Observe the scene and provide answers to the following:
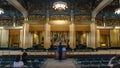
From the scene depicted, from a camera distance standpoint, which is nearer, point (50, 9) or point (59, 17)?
point (59, 17)

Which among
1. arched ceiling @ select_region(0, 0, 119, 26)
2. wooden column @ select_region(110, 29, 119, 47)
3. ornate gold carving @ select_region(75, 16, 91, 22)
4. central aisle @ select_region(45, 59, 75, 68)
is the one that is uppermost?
arched ceiling @ select_region(0, 0, 119, 26)

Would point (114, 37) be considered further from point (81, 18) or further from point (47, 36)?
point (47, 36)

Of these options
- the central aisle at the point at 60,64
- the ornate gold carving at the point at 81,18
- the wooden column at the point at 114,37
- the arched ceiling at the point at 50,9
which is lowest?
the central aisle at the point at 60,64

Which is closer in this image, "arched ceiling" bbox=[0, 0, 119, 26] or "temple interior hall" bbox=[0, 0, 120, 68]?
"temple interior hall" bbox=[0, 0, 120, 68]

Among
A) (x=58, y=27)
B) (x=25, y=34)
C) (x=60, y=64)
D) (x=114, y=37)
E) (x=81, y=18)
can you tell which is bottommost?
(x=60, y=64)

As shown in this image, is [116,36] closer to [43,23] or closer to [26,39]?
[43,23]

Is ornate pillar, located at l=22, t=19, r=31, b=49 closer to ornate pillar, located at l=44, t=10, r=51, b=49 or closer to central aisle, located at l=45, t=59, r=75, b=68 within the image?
ornate pillar, located at l=44, t=10, r=51, b=49

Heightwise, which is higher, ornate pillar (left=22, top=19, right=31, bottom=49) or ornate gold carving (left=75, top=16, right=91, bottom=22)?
ornate gold carving (left=75, top=16, right=91, bottom=22)

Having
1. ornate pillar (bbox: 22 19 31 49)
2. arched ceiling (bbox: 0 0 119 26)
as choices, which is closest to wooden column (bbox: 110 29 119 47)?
arched ceiling (bbox: 0 0 119 26)

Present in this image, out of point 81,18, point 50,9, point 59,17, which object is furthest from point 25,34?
point 81,18

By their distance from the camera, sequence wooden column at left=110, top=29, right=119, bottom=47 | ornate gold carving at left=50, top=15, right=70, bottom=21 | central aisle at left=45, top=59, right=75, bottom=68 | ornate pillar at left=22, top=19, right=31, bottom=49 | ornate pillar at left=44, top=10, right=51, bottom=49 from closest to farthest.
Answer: central aisle at left=45, top=59, right=75, bottom=68 < ornate pillar at left=22, top=19, right=31, bottom=49 < ornate pillar at left=44, top=10, right=51, bottom=49 < ornate gold carving at left=50, top=15, right=70, bottom=21 < wooden column at left=110, top=29, right=119, bottom=47

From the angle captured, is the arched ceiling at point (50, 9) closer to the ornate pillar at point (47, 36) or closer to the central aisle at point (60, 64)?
the ornate pillar at point (47, 36)

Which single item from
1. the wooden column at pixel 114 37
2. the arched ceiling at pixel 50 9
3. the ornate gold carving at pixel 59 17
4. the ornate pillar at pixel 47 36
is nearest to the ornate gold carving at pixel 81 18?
the arched ceiling at pixel 50 9

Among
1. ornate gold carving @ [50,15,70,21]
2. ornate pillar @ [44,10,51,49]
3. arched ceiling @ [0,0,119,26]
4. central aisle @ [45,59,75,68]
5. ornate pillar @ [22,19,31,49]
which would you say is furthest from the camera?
arched ceiling @ [0,0,119,26]
